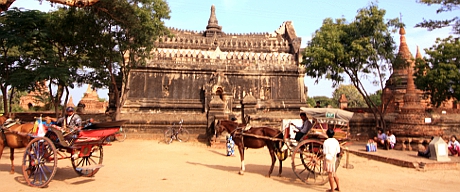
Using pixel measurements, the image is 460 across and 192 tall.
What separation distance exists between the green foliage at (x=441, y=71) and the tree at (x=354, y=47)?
4051 millimetres

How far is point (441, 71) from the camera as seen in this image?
62.5ft

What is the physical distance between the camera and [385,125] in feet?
57.9

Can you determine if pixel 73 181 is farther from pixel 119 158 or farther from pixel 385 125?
pixel 385 125

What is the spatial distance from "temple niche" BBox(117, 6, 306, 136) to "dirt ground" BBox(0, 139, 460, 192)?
8717 mm

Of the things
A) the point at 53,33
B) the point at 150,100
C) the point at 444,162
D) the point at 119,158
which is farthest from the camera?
the point at 150,100

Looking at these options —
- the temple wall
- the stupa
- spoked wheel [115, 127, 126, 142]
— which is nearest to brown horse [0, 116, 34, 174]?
spoked wheel [115, 127, 126, 142]

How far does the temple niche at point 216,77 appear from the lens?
72.1ft

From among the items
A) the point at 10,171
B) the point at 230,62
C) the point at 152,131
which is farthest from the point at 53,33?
the point at 230,62

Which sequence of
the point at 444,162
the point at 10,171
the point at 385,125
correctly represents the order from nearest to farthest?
the point at 10,171 → the point at 444,162 → the point at 385,125

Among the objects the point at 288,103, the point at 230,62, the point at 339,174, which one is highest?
the point at 230,62

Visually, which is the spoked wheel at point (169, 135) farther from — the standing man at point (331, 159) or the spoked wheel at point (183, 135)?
the standing man at point (331, 159)

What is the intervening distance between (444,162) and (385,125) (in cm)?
691

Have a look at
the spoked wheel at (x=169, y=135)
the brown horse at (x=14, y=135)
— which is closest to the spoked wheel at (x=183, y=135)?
the spoked wheel at (x=169, y=135)

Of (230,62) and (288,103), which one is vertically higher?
(230,62)
